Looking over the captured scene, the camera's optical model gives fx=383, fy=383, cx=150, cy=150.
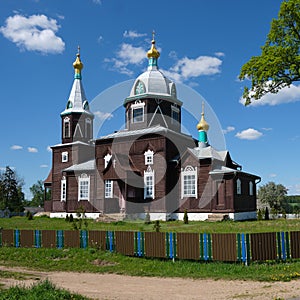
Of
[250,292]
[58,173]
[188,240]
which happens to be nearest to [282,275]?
[250,292]

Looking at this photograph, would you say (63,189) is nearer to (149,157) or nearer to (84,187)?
(84,187)

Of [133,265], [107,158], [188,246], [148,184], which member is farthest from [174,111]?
[133,265]

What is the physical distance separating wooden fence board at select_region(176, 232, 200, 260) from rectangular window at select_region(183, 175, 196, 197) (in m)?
14.6

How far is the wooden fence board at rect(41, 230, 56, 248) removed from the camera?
15625mm

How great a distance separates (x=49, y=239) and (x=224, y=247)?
7.53 m

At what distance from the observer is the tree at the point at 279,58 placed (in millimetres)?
19094

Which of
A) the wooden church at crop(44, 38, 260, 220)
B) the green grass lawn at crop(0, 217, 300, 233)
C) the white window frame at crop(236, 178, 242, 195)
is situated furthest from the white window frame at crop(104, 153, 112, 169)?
the white window frame at crop(236, 178, 242, 195)

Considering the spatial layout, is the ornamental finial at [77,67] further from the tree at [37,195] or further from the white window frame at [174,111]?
the tree at [37,195]

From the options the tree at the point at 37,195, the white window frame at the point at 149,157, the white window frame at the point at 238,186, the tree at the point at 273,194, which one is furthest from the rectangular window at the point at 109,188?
the tree at the point at 37,195

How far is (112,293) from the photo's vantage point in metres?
9.03

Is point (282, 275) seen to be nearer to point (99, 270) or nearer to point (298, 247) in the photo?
point (298, 247)

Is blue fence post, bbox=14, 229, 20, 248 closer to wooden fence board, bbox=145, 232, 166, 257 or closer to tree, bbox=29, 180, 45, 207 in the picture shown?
wooden fence board, bbox=145, 232, 166, 257

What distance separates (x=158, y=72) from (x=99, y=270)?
2257 cm

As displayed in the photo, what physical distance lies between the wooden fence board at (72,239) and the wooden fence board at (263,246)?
689 centimetres
